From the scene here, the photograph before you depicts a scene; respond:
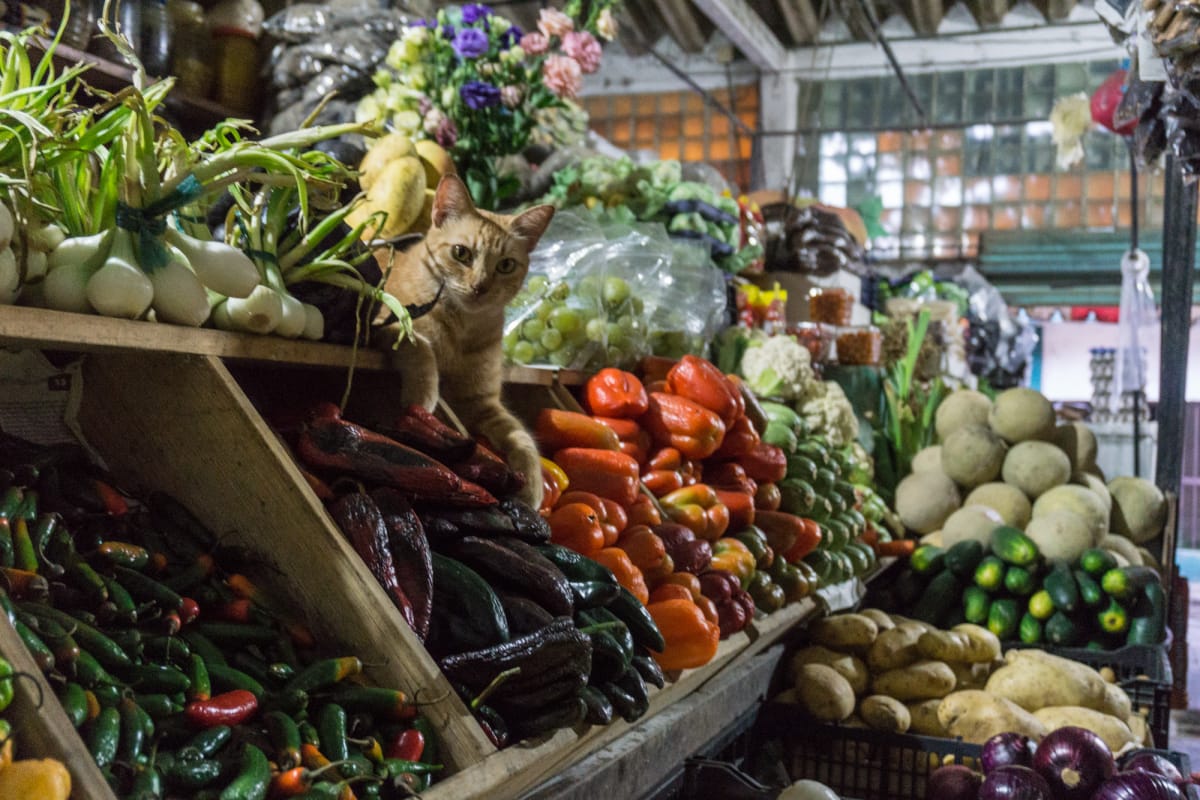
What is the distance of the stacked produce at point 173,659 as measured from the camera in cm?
121

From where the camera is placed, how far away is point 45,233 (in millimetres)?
1398

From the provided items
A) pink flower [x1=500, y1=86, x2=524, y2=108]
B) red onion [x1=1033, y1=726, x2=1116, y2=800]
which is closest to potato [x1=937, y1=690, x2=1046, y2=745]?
red onion [x1=1033, y1=726, x2=1116, y2=800]

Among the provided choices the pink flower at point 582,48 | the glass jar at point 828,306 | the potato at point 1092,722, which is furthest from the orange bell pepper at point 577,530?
the glass jar at point 828,306

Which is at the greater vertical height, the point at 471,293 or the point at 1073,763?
the point at 471,293

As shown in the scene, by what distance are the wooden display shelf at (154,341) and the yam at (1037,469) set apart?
4318mm

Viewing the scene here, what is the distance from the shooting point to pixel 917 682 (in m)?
3.48

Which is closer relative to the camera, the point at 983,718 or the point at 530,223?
the point at 530,223

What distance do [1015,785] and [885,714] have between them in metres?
0.71

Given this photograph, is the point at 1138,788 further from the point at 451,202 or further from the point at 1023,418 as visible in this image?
the point at 1023,418

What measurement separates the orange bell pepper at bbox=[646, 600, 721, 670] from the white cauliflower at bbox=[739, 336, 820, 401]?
2.58 m

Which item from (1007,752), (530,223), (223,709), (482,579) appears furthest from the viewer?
(1007,752)

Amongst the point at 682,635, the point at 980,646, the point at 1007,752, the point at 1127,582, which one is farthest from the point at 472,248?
the point at 1127,582

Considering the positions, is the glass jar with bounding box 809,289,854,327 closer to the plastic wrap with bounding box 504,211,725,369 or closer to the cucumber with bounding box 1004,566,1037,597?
the cucumber with bounding box 1004,566,1037,597

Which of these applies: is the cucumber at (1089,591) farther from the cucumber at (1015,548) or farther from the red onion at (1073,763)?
the red onion at (1073,763)
